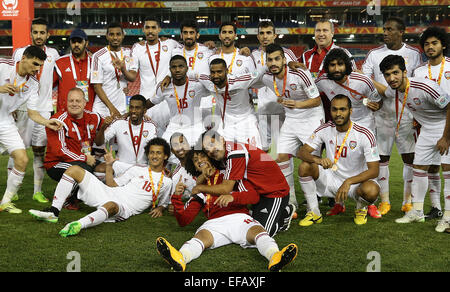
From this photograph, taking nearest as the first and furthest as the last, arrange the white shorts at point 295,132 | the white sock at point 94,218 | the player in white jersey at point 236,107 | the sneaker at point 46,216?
the white sock at point 94,218
the sneaker at point 46,216
the white shorts at point 295,132
the player in white jersey at point 236,107

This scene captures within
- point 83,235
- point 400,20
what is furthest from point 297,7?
point 83,235

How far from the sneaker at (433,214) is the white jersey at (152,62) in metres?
3.97

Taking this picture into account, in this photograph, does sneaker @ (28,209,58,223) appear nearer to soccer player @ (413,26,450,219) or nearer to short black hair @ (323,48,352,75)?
short black hair @ (323,48,352,75)

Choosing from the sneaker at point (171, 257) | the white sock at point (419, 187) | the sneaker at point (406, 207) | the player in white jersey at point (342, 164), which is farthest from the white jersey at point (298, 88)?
the sneaker at point (171, 257)

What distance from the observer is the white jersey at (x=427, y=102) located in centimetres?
438

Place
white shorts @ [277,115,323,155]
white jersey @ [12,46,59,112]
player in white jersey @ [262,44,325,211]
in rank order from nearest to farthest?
player in white jersey @ [262,44,325,211]
white shorts @ [277,115,323,155]
white jersey @ [12,46,59,112]

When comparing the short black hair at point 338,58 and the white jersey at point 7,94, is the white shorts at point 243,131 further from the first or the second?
the white jersey at point 7,94

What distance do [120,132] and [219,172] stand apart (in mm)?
2033

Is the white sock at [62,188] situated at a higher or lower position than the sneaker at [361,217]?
higher

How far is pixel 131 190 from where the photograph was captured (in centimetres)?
484

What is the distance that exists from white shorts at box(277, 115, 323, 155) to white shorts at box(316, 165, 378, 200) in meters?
0.48

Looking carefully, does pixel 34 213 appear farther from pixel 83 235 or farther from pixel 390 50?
pixel 390 50

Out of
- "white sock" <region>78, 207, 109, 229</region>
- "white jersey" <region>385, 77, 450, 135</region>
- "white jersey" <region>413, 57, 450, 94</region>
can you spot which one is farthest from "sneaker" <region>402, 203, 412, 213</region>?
"white sock" <region>78, 207, 109, 229</region>

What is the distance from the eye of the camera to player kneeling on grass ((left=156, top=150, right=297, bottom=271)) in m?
A: 3.17
